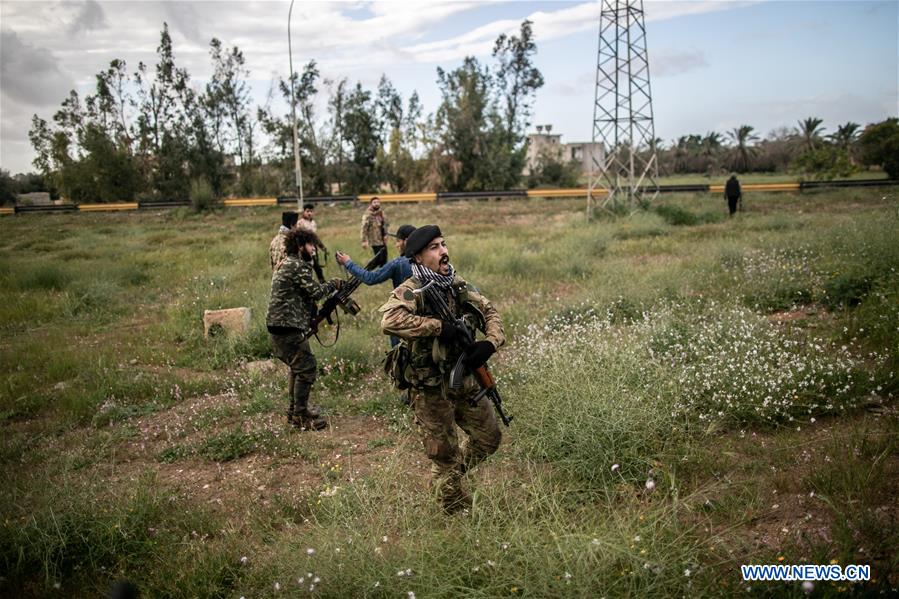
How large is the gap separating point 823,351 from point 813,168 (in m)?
30.1

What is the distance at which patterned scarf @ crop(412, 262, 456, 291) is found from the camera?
4.00m

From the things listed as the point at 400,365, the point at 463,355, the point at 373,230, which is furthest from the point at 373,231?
the point at 463,355

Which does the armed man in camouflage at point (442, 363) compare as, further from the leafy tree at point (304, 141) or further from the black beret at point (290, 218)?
the leafy tree at point (304, 141)

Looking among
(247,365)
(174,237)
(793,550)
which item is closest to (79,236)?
(174,237)

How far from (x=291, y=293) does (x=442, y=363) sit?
2.57m

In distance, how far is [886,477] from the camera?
3758 mm

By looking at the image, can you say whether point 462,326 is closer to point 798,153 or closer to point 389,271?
point 389,271

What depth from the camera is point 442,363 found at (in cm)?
387

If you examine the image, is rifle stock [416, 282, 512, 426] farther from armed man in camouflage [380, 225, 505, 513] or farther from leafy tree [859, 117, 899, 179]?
leafy tree [859, 117, 899, 179]

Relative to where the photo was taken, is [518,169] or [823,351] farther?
[518,169]

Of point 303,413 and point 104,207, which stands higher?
point 104,207

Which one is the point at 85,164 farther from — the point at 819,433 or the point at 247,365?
the point at 819,433

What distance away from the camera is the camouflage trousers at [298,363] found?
592 cm

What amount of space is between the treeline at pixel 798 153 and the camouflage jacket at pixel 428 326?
100 ft
